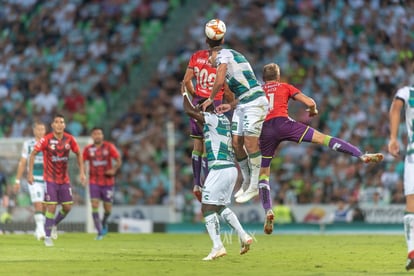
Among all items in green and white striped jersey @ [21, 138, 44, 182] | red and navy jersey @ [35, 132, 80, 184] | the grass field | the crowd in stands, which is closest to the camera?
the grass field

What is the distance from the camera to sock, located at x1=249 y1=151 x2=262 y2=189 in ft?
60.3

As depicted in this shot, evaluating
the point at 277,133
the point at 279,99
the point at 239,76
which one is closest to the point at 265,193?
the point at 277,133

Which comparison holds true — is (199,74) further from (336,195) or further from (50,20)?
(50,20)

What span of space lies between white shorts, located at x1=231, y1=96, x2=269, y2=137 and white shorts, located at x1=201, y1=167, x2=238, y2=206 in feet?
6.54

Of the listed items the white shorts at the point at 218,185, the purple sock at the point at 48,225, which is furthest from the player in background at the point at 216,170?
the purple sock at the point at 48,225

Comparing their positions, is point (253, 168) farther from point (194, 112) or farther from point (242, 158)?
point (194, 112)

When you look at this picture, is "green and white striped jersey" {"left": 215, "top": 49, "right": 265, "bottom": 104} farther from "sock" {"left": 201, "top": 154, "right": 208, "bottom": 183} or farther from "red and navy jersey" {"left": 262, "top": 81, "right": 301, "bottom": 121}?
"sock" {"left": 201, "top": 154, "right": 208, "bottom": 183}

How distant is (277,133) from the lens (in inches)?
709

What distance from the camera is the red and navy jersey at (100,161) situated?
86.5ft

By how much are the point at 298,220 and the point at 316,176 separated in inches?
56.1

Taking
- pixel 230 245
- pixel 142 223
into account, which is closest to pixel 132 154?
pixel 142 223

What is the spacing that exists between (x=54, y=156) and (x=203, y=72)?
17.1 feet

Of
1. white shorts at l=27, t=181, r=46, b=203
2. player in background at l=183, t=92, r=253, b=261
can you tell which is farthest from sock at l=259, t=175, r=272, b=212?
white shorts at l=27, t=181, r=46, b=203

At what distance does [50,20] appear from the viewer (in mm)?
38938
